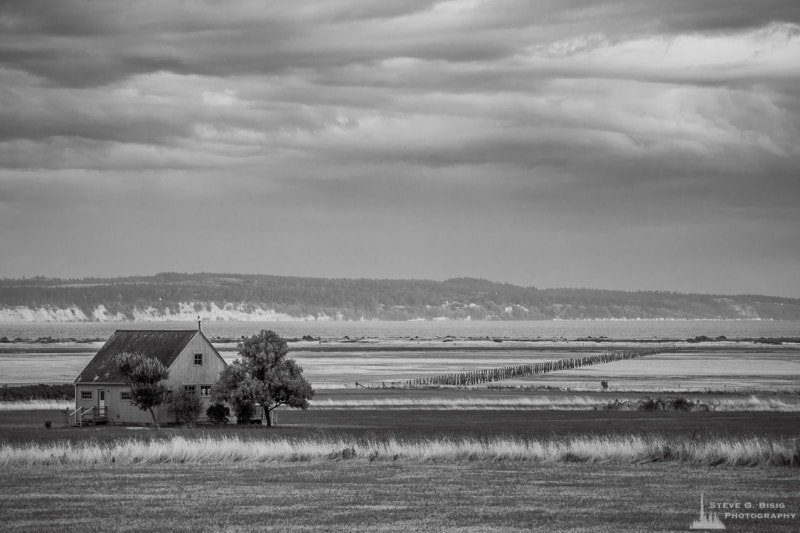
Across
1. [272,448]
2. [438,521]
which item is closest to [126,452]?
[272,448]

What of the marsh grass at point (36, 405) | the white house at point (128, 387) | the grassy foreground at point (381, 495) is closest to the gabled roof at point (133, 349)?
the white house at point (128, 387)

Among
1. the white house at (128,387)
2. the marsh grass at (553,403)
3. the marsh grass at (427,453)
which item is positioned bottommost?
the marsh grass at (553,403)

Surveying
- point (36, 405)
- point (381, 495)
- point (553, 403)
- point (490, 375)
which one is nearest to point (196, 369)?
point (36, 405)

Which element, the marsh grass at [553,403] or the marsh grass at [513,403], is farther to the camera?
the marsh grass at [513,403]

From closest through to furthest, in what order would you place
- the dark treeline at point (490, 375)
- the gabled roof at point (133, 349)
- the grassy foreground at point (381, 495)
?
the grassy foreground at point (381, 495), the gabled roof at point (133, 349), the dark treeline at point (490, 375)

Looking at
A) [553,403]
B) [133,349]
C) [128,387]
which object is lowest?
[553,403]

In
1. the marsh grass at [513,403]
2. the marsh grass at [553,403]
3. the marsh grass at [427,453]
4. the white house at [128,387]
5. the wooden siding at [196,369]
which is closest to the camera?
the marsh grass at [427,453]

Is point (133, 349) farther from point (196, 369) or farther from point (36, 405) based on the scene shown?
point (36, 405)

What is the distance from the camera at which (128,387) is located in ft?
199

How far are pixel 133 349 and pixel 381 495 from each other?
128ft

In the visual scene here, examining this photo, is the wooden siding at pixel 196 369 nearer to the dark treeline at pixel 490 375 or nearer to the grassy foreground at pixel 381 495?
the grassy foreground at pixel 381 495

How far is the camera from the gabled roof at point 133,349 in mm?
61688

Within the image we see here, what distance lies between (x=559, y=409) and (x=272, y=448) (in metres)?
35.7

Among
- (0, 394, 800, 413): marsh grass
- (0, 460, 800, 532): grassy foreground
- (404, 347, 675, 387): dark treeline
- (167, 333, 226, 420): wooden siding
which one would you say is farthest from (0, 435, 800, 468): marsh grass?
(404, 347, 675, 387): dark treeline
